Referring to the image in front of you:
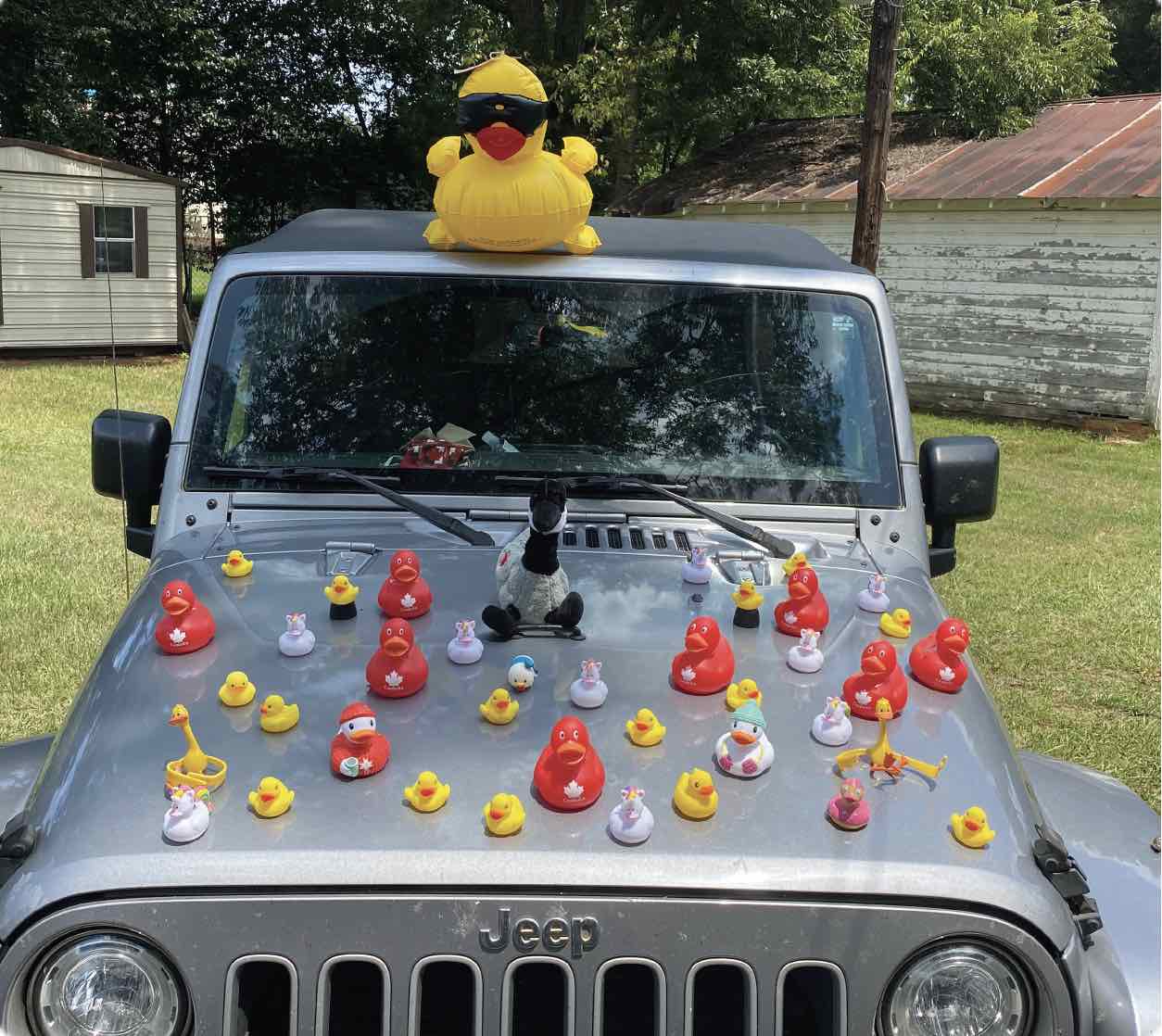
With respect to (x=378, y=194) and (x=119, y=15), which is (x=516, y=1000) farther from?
(x=378, y=194)

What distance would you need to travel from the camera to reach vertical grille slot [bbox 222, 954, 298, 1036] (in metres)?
1.57

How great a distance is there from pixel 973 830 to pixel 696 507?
1044mm

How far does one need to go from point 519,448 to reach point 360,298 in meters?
0.57

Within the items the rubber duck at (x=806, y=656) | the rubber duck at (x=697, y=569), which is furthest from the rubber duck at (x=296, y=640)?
the rubber duck at (x=806, y=656)

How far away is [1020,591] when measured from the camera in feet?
24.1

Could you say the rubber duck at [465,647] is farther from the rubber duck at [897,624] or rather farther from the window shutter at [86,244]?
the window shutter at [86,244]

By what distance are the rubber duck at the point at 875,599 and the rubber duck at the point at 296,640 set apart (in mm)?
1147

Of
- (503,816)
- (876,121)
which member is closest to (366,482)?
(503,816)

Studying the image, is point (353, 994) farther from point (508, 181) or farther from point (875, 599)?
point (508, 181)

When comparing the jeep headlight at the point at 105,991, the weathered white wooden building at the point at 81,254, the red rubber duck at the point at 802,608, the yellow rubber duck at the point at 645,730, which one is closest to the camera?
the jeep headlight at the point at 105,991

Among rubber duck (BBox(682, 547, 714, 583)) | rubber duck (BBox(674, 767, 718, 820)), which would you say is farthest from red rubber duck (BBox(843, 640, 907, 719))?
rubber duck (BBox(682, 547, 714, 583))

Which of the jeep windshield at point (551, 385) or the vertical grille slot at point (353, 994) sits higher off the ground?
the jeep windshield at point (551, 385)

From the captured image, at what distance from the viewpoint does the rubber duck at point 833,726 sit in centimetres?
191

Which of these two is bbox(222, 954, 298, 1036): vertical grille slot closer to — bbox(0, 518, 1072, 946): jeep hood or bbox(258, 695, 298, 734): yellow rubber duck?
bbox(0, 518, 1072, 946): jeep hood
